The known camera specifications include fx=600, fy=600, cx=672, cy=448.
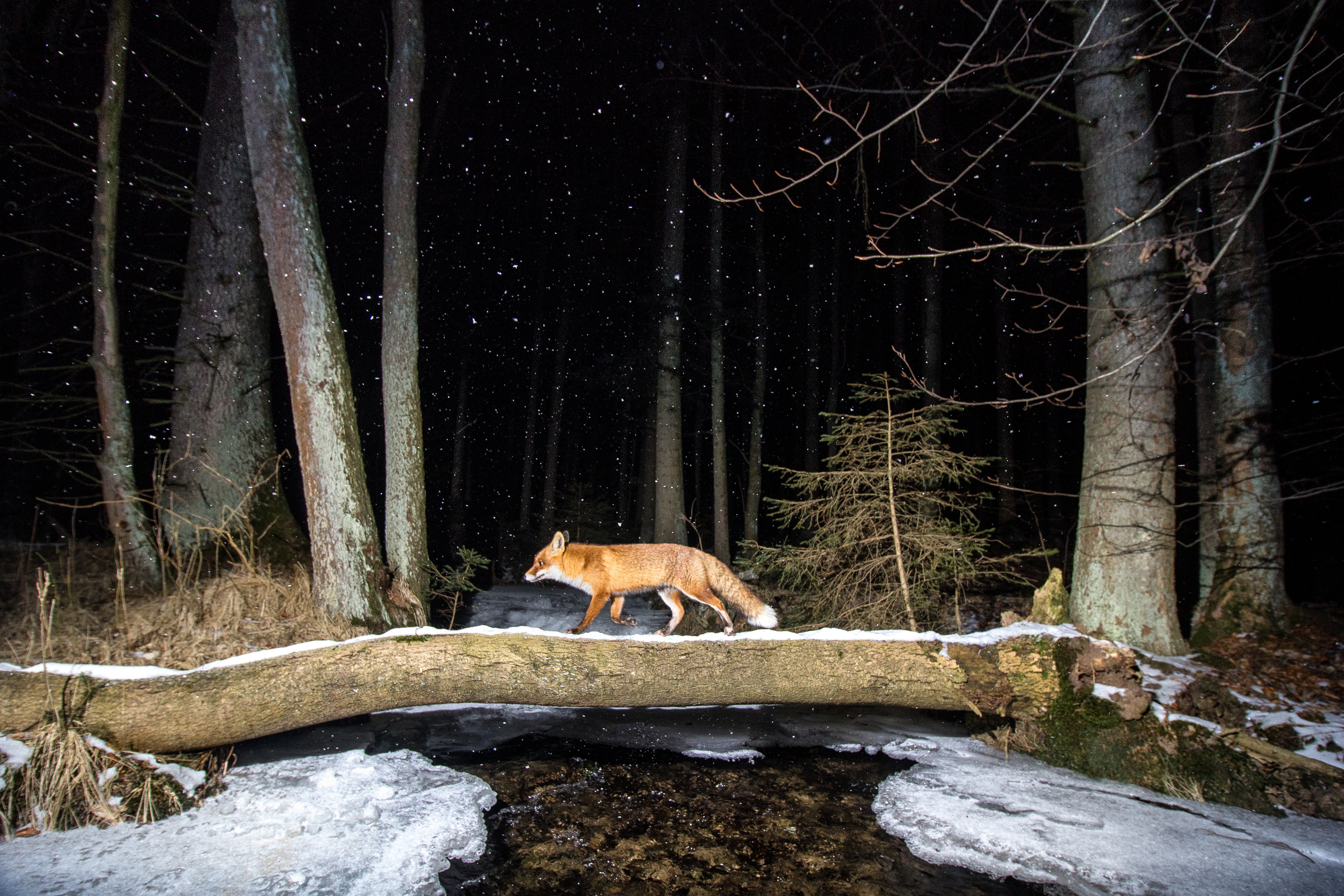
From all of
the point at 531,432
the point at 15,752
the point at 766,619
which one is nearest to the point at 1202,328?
the point at 766,619

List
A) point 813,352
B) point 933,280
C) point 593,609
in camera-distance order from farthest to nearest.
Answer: point 813,352 → point 933,280 → point 593,609

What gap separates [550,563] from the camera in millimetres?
7094

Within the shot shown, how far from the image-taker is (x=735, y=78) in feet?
47.3

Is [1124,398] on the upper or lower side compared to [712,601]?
upper

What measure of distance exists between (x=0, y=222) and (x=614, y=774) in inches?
646

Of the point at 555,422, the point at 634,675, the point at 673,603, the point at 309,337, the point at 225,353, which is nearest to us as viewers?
the point at 634,675

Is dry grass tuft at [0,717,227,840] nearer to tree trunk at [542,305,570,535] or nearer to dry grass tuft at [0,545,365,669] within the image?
dry grass tuft at [0,545,365,669]

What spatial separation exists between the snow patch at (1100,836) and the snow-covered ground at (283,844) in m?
2.87

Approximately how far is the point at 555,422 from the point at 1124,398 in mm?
15953

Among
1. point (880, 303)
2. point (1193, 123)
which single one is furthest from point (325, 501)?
point (880, 303)

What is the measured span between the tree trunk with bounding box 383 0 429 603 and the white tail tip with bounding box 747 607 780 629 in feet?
12.8

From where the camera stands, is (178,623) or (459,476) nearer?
(178,623)

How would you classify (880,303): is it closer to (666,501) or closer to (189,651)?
(666,501)

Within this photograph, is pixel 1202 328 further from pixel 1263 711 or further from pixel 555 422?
pixel 555 422
